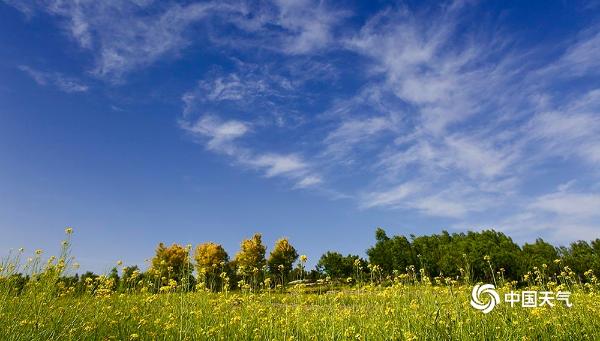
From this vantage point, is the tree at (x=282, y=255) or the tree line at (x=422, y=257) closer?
the tree line at (x=422, y=257)

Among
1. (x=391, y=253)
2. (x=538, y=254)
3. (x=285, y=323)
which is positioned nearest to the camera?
(x=285, y=323)

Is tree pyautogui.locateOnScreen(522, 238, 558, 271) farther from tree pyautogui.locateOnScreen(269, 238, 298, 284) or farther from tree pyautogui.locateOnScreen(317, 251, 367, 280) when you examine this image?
tree pyautogui.locateOnScreen(269, 238, 298, 284)

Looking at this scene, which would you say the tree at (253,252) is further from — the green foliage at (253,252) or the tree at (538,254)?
the tree at (538,254)

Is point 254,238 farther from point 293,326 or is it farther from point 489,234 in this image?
point 293,326

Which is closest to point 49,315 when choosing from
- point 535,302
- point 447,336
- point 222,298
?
point 222,298

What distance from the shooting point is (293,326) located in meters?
7.38

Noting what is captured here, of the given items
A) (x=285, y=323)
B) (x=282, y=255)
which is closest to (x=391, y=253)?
(x=282, y=255)

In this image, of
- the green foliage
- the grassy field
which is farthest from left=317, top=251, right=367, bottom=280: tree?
the grassy field

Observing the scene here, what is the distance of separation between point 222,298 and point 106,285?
266cm

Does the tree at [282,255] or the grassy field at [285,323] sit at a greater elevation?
the tree at [282,255]

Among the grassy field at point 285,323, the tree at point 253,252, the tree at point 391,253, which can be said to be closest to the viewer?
the grassy field at point 285,323

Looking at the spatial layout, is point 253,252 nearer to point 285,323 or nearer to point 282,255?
point 282,255

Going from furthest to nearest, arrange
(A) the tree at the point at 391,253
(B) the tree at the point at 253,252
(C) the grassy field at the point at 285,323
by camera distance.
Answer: (B) the tree at the point at 253,252, (A) the tree at the point at 391,253, (C) the grassy field at the point at 285,323

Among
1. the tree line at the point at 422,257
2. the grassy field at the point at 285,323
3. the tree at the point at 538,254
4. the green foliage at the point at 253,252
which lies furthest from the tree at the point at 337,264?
the grassy field at the point at 285,323
